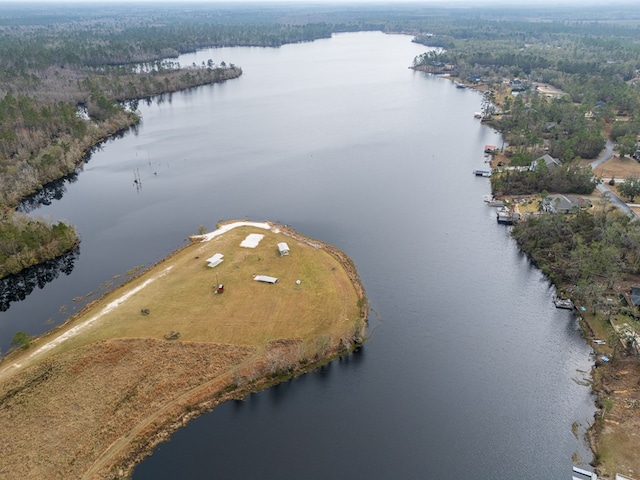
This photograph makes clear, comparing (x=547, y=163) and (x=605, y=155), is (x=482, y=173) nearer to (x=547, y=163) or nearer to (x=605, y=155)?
(x=547, y=163)

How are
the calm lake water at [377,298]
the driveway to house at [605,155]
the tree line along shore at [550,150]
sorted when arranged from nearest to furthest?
the calm lake water at [377,298] → the tree line along shore at [550,150] → the driveway to house at [605,155]

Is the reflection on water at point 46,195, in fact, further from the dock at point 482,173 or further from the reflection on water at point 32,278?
the dock at point 482,173

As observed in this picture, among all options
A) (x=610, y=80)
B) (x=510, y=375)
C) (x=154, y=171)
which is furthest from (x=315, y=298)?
(x=610, y=80)

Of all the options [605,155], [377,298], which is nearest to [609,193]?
[605,155]

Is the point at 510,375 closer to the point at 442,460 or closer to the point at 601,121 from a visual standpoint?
the point at 442,460

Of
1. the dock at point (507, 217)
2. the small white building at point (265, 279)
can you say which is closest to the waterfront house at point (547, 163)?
the dock at point (507, 217)

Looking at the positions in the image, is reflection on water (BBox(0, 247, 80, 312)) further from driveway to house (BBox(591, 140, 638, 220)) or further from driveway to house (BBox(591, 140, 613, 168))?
driveway to house (BBox(591, 140, 613, 168))
